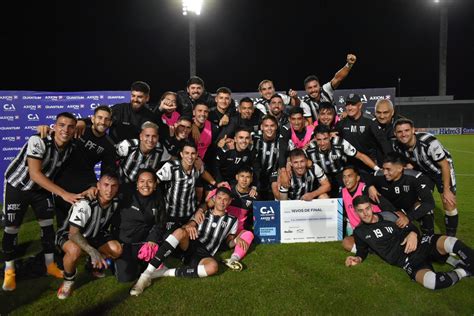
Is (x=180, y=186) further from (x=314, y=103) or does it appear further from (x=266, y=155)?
(x=314, y=103)

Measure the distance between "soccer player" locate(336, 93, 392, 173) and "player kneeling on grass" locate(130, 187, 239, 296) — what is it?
2.38 m

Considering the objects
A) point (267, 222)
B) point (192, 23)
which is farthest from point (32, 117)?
point (192, 23)

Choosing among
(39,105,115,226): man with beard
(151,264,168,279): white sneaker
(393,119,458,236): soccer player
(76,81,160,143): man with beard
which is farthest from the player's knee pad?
(76,81,160,143): man with beard

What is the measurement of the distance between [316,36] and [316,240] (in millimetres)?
50397

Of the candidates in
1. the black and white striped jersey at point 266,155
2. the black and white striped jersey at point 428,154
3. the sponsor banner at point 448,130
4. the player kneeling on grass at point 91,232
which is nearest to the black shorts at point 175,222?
the player kneeling on grass at point 91,232

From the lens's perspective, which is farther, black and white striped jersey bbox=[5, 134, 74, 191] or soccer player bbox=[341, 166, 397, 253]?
soccer player bbox=[341, 166, 397, 253]

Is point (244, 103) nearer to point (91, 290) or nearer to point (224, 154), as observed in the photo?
point (224, 154)

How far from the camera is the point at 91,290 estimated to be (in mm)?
3328

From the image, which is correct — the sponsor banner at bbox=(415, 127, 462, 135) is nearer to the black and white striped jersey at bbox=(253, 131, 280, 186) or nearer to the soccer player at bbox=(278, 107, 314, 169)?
the soccer player at bbox=(278, 107, 314, 169)

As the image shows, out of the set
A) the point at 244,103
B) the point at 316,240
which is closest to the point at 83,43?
the point at 244,103

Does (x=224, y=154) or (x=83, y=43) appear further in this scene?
(x=83, y=43)

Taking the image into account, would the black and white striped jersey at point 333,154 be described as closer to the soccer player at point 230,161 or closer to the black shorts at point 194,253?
the soccer player at point 230,161

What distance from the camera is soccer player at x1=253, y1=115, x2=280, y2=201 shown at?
528 cm

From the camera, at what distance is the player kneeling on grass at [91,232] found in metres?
3.23
